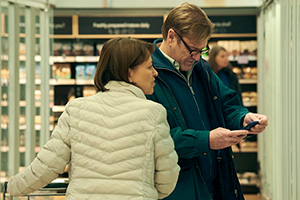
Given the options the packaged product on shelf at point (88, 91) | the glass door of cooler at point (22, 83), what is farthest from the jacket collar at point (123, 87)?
the packaged product on shelf at point (88, 91)

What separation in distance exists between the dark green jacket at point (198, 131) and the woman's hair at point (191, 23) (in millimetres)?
154

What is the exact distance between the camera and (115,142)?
170 centimetres

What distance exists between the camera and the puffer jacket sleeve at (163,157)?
172 cm

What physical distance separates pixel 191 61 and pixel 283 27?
2213 mm

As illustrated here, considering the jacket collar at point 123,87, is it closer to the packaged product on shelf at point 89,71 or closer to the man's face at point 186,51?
the man's face at point 186,51

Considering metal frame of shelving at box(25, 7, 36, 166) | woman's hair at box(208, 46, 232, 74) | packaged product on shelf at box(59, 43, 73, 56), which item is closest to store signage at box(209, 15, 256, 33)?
woman's hair at box(208, 46, 232, 74)

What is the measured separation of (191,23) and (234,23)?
15.1ft

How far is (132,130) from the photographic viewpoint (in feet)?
5.58

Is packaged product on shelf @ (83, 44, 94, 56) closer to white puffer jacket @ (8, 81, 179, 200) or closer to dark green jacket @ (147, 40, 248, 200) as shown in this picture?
dark green jacket @ (147, 40, 248, 200)

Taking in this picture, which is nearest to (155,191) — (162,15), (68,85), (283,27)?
(283,27)

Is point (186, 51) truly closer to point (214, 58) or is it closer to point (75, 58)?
point (214, 58)

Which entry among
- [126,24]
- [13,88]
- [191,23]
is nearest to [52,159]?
[191,23]

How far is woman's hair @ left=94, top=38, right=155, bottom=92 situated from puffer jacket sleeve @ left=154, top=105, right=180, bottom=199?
195mm

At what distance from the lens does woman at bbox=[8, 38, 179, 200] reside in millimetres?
1684
